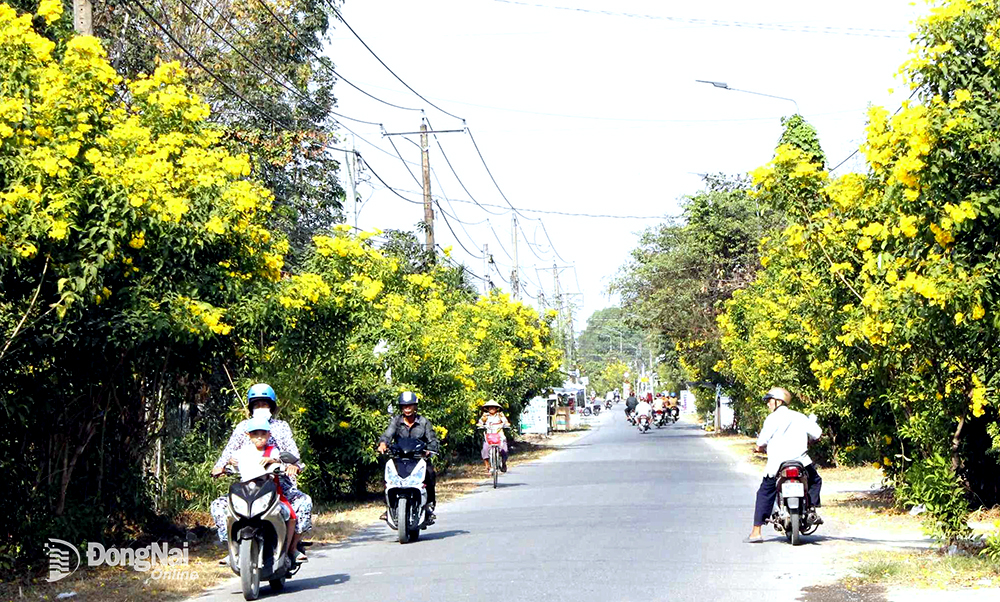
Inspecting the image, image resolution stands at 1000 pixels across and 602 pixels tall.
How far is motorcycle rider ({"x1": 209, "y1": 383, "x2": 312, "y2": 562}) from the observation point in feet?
34.1

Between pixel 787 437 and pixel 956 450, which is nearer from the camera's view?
pixel 787 437

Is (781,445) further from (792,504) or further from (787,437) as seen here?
(792,504)

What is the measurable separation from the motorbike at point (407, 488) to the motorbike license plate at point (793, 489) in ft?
13.1

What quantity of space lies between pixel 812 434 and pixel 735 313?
22.4 metres

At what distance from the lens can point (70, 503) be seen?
40.8 feet

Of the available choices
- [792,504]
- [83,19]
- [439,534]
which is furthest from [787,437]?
[83,19]

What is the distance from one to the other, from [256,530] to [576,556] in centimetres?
356

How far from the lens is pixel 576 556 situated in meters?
12.3

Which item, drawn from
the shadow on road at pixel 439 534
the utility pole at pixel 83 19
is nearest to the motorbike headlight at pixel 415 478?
the shadow on road at pixel 439 534

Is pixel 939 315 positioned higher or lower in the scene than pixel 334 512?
higher

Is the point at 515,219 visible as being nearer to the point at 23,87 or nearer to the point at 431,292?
the point at 431,292

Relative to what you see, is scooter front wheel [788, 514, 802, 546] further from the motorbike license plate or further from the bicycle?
the bicycle

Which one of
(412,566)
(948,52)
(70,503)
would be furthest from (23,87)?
(948,52)

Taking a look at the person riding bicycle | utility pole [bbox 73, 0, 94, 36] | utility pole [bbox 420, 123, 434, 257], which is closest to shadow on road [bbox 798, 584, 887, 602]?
utility pole [bbox 73, 0, 94, 36]
